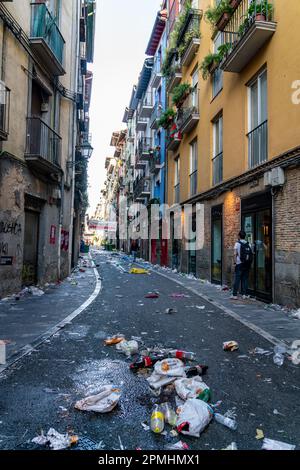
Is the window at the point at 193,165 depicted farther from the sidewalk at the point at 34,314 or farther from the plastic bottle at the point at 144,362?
the plastic bottle at the point at 144,362

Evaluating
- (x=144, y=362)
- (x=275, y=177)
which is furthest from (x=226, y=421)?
(x=275, y=177)

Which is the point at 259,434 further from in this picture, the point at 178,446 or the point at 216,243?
the point at 216,243

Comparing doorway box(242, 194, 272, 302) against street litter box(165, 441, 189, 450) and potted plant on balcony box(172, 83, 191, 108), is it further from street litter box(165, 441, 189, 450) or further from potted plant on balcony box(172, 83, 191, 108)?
potted plant on balcony box(172, 83, 191, 108)

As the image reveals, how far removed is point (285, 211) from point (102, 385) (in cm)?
656

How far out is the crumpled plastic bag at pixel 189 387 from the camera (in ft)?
10.8

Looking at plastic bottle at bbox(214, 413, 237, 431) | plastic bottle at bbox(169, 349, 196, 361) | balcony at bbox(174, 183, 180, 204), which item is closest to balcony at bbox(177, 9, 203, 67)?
balcony at bbox(174, 183, 180, 204)

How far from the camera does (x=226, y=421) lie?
2867 mm

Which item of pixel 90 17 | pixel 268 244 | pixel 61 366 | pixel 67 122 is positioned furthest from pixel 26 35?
pixel 90 17

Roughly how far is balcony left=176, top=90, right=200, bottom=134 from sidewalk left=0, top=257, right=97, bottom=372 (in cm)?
978

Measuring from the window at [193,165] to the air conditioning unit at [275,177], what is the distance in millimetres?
8204

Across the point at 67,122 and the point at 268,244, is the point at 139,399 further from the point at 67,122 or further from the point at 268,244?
the point at 67,122

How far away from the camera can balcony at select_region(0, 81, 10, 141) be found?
8477 mm

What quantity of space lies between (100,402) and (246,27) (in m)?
10.6

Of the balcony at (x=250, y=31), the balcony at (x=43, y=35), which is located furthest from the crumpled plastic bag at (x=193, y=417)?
the balcony at (x=43, y=35)
